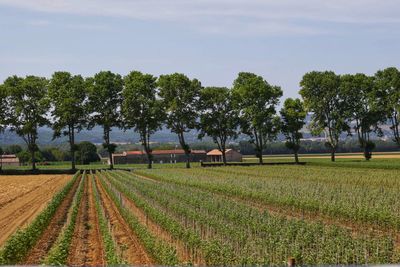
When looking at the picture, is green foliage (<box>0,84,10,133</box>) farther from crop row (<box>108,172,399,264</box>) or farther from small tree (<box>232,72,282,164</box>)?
crop row (<box>108,172,399,264</box>)

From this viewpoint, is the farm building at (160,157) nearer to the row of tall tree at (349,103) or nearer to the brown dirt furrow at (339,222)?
the row of tall tree at (349,103)

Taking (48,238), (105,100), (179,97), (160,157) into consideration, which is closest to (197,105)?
(179,97)

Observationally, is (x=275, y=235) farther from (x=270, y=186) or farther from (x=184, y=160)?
(x=184, y=160)

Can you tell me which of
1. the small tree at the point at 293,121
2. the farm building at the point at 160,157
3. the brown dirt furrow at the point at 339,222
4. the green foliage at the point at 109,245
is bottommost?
the brown dirt furrow at the point at 339,222

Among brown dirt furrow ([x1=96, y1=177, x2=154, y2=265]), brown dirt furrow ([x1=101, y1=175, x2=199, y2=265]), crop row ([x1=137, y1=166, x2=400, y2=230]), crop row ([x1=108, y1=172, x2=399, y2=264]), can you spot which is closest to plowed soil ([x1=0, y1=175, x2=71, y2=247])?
brown dirt furrow ([x1=96, y1=177, x2=154, y2=265])

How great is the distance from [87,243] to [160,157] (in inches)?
5455

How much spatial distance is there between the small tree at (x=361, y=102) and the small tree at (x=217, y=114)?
2035 cm

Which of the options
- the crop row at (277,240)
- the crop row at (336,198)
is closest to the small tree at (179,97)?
the crop row at (336,198)

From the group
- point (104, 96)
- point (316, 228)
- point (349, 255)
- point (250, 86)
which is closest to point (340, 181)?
point (316, 228)

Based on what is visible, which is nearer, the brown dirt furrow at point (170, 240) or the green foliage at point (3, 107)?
the brown dirt furrow at point (170, 240)

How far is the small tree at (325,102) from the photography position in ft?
311

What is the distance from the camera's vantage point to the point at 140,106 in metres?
96.4

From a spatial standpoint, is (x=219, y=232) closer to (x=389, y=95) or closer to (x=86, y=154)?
(x=389, y=95)

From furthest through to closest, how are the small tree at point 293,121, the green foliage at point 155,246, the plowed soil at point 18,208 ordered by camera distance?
the small tree at point 293,121 → the plowed soil at point 18,208 → the green foliage at point 155,246
